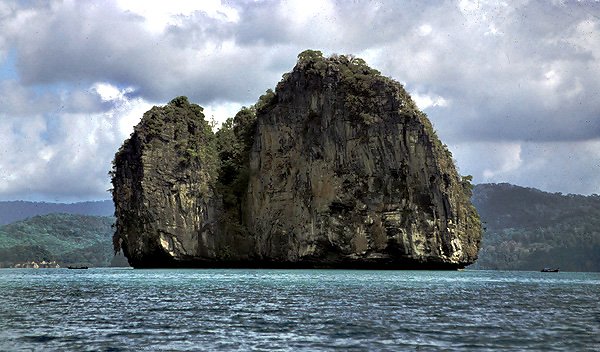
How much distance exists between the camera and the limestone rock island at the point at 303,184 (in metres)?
69.5

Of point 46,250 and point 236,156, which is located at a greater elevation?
point 236,156

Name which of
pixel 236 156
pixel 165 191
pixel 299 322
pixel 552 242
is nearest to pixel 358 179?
pixel 236 156

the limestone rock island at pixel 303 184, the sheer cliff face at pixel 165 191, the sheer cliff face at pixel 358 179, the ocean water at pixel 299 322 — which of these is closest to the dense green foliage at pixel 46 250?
the sheer cliff face at pixel 165 191

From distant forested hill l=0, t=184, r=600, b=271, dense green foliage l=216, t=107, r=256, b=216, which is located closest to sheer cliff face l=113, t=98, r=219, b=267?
dense green foliage l=216, t=107, r=256, b=216

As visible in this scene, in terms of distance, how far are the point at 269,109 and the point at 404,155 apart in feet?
52.7

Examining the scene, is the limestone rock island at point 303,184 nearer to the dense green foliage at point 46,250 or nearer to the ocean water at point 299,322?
the ocean water at point 299,322

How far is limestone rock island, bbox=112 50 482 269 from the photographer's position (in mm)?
69500

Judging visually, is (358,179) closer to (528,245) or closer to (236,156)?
(236,156)

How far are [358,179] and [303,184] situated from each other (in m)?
5.96

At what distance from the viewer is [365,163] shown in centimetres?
7038

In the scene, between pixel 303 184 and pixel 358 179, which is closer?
pixel 358 179

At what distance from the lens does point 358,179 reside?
70.4m

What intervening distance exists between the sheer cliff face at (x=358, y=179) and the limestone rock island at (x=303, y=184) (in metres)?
0.11

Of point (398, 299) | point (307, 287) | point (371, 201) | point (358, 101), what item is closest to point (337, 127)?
point (358, 101)
